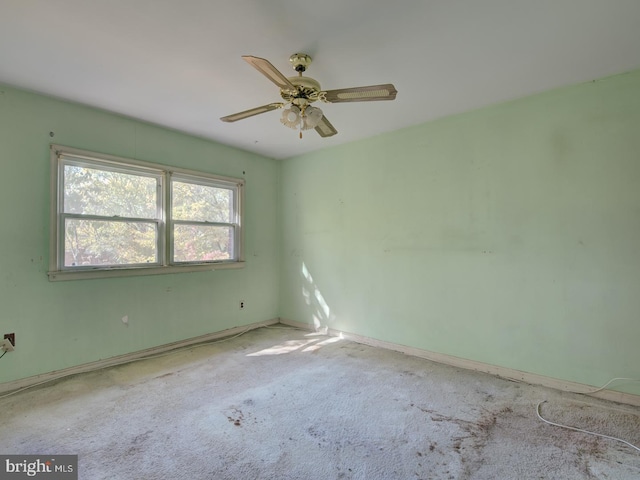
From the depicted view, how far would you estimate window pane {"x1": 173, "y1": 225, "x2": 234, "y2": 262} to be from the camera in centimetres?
368

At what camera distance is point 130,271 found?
320 centimetres

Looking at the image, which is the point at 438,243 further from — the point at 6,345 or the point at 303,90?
the point at 6,345

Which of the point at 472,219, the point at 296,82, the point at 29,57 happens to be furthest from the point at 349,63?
the point at 29,57

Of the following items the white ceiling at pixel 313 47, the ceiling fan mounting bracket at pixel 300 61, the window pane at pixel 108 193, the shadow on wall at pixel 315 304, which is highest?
the white ceiling at pixel 313 47

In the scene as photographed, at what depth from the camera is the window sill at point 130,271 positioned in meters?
2.78

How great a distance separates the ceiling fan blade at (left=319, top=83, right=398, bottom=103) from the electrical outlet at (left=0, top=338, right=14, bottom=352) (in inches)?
126

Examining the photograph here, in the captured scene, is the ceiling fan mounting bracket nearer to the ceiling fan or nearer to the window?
the ceiling fan

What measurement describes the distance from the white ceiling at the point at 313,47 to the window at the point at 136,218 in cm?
67

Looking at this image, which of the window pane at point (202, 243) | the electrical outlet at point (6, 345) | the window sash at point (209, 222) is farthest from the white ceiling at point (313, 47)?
the electrical outlet at point (6, 345)

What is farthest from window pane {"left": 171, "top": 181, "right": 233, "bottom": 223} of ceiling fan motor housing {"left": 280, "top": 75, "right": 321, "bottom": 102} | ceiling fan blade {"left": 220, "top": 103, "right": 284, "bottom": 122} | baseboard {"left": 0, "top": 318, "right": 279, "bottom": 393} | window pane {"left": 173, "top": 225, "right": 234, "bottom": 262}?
ceiling fan motor housing {"left": 280, "top": 75, "right": 321, "bottom": 102}

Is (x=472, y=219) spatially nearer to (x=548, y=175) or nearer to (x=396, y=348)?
(x=548, y=175)

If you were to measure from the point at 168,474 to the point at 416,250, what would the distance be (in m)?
2.84

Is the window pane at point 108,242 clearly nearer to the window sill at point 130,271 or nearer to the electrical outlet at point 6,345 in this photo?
the window sill at point 130,271

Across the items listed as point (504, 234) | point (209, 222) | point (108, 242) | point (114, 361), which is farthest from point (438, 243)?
point (114, 361)
